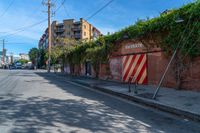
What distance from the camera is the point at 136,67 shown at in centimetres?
1872

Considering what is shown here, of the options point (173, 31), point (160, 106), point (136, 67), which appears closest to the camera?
point (160, 106)

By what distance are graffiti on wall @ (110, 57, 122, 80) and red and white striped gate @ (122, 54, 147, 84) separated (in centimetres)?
64

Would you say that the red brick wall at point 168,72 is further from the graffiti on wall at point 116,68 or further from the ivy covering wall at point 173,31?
the graffiti on wall at point 116,68

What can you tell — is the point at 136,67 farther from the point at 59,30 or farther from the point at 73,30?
the point at 59,30

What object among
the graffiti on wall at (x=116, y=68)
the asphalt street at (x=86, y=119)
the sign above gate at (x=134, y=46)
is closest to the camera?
the asphalt street at (x=86, y=119)

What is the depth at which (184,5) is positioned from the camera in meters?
13.6

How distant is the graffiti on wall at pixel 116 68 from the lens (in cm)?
2150

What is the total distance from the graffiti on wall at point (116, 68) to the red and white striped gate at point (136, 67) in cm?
64

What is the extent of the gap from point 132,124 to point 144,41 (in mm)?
10539

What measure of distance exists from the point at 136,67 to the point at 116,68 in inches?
141

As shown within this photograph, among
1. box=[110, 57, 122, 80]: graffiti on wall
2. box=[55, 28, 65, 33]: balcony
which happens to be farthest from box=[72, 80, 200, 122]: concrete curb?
box=[55, 28, 65, 33]: balcony

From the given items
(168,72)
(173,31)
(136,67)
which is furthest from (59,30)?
(173,31)

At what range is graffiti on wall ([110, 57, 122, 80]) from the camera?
21.5 metres

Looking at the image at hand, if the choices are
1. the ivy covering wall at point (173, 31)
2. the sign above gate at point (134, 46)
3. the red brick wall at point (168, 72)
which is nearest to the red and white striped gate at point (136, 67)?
the red brick wall at point (168, 72)
